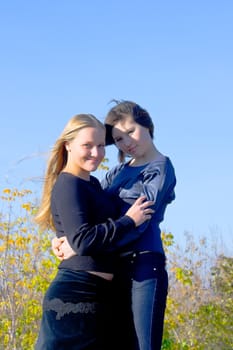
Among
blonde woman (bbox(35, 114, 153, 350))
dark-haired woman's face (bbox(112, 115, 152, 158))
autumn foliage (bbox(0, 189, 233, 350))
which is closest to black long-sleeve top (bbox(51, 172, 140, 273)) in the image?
blonde woman (bbox(35, 114, 153, 350))

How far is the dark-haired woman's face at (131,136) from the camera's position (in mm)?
3451

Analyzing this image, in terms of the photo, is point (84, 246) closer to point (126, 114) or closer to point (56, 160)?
point (56, 160)

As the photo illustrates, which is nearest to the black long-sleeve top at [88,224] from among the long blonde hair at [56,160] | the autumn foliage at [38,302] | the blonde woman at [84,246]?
the blonde woman at [84,246]

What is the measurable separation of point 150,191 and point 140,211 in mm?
171

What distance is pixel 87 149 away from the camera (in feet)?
10.7

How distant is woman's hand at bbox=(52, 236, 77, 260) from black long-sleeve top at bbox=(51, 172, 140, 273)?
2cm

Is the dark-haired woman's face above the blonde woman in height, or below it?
above

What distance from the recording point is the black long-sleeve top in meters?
3.08

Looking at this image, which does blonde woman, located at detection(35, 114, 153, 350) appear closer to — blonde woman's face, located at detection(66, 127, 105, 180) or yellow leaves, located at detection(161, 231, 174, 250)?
blonde woman's face, located at detection(66, 127, 105, 180)

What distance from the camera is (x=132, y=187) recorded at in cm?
343

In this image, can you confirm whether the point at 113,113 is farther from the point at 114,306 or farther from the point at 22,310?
the point at 22,310

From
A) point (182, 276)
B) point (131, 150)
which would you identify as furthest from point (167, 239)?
point (131, 150)

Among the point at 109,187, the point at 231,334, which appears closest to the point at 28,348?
the point at 231,334

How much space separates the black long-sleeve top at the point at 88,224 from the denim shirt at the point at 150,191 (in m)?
0.08
